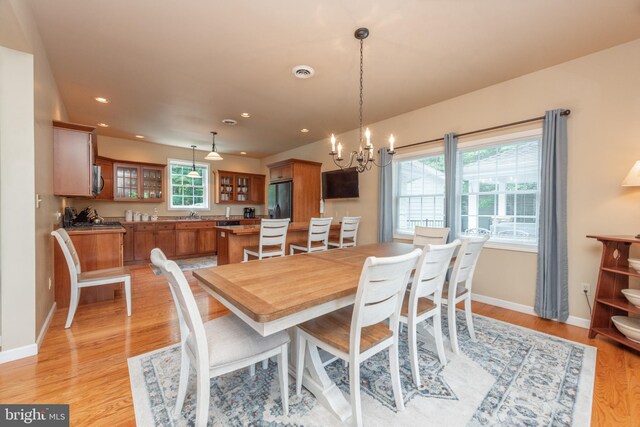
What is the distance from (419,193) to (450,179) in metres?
0.69

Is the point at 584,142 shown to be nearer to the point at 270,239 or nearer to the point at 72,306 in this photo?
the point at 270,239

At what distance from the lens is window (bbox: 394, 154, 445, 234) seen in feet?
13.0

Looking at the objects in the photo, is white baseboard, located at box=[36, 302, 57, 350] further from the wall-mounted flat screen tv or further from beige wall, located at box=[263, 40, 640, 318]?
beige wall, located at box=[263, 40, 640, 318]

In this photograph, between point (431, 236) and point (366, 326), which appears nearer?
point (366, 326)

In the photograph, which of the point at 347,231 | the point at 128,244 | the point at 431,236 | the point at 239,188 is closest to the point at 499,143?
the point at 431,236

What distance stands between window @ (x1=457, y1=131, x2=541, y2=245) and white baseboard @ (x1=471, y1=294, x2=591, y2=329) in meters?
0.74

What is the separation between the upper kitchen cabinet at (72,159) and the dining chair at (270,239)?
2058mm

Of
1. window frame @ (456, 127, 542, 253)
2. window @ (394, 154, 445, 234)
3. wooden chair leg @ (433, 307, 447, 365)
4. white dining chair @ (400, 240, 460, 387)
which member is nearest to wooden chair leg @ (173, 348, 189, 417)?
white dining chair @ (400, 240, 460, 387)

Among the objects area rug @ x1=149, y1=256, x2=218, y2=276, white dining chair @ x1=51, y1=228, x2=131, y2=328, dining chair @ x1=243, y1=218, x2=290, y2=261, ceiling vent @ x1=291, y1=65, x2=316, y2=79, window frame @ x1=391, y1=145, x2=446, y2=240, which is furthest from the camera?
area rug @ x1=149, y1=256, x2=218, y2=276

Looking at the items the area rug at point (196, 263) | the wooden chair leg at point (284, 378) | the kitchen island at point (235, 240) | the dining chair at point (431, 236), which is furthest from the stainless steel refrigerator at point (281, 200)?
the wooden chair leg at point (284, 378)

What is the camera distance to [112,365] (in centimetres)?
199

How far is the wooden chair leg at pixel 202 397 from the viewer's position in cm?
124

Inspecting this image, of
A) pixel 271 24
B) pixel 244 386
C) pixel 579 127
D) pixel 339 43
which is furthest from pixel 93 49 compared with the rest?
pixel 579 127

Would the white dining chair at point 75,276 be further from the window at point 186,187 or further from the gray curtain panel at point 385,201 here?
the window at point 186,187
